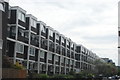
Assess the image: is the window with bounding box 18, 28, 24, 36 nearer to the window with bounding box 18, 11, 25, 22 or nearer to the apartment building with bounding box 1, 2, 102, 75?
the apartment building with bounding box 1, 2, 102, 75

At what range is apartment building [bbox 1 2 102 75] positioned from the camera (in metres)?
47.5

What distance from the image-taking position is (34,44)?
193 ft

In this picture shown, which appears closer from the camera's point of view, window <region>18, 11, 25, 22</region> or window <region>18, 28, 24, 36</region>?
window <region>18, 11, 25, 22</region>

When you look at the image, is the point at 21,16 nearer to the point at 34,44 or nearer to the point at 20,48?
the point at 20,48

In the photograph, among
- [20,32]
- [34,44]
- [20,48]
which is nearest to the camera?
[20,48]

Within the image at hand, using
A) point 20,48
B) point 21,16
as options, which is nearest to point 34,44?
point 20,48

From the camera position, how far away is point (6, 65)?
110 feet

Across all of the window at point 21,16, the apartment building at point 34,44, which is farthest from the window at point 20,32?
the window at point 21,16

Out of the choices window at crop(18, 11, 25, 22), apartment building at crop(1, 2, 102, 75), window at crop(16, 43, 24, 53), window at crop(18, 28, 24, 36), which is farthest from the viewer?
window at crop(18, 28, 24, 36)

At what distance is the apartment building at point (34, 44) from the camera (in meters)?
47.5

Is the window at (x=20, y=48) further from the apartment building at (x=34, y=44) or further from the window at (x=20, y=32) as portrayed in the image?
the window at (x=20, y=32)

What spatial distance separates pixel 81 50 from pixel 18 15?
2415 inches

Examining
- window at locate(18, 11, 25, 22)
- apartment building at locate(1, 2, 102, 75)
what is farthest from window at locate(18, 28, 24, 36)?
window at locate(18, 11, 25, 22)

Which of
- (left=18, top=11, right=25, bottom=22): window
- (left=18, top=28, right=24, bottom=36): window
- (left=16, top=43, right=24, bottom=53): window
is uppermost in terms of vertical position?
(left=18, top=11, right=25, bottom=22): window
